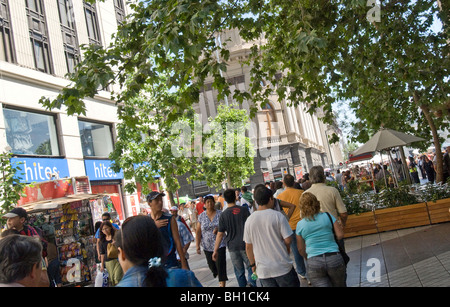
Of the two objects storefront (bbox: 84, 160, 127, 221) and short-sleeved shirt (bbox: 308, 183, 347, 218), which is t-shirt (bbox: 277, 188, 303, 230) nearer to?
short-sleeved shirt (bbox: 308, 183, 347, 218)

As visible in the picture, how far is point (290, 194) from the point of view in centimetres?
750

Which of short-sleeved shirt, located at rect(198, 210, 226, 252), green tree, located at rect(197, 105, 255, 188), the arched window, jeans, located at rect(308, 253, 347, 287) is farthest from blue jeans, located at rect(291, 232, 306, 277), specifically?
the arched window

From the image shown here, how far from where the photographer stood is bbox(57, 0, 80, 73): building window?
63.2 ft

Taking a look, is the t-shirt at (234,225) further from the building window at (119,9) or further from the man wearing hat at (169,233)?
the building window at (119,9)

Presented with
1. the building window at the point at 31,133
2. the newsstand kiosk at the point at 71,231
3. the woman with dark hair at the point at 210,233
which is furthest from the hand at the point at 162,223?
the building window at the point at 31,133

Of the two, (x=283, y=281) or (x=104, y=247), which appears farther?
(x=104, y=247)

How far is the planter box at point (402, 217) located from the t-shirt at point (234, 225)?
6.41 meters

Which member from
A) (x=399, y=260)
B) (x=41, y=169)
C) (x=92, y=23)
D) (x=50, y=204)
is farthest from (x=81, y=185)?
(x=399, y=260)

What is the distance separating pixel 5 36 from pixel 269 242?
1495cm

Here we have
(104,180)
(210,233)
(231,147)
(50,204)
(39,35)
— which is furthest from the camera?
(231,147)

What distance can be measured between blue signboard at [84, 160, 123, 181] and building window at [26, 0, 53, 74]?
4.46 m

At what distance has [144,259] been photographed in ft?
7.76

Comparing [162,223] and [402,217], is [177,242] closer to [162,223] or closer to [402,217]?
[162,223]
